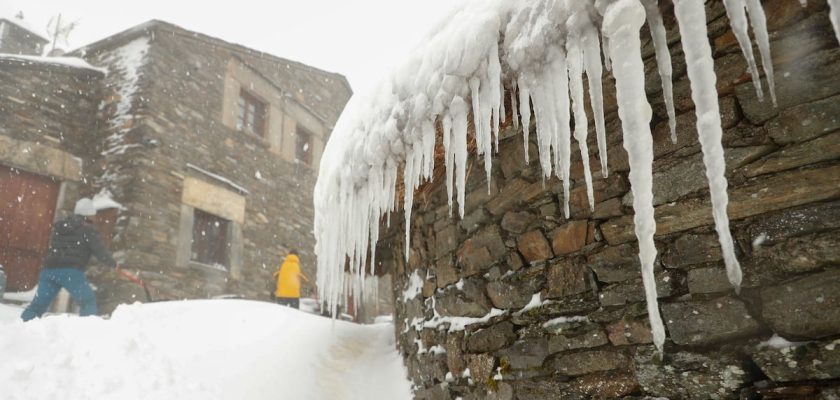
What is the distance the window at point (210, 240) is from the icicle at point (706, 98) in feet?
26.4

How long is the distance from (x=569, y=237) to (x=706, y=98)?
0.84 meters

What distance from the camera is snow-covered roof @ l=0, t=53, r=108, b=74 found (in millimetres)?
7211

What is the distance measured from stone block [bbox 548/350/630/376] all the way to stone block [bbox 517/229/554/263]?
431 mm

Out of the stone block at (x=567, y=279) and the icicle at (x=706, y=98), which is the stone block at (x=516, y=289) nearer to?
the stone block at (x=567, y=279)

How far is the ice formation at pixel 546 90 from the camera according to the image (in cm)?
147

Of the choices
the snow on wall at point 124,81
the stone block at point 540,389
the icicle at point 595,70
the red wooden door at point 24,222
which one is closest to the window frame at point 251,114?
the snow on wall at point 124,81

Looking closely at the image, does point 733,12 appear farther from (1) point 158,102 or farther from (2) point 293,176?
(2) point 293,176

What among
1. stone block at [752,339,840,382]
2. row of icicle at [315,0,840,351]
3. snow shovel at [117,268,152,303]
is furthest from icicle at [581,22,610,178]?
snow shovel at [117,268,152,303]

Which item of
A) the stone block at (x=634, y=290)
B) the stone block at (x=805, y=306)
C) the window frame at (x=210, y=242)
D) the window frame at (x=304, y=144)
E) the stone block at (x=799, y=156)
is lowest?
the stone block at (x=805, y=306)

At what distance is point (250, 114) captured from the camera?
9914 millimetres

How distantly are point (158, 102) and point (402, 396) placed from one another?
654cm

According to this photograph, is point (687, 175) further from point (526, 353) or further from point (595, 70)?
point (526, 353)

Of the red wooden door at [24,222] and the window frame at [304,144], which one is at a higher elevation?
the window frame at [304,144]

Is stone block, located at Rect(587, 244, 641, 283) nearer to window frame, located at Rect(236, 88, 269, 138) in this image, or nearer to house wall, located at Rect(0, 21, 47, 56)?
window frame, located at Rect(236, 88, 269, 138)
